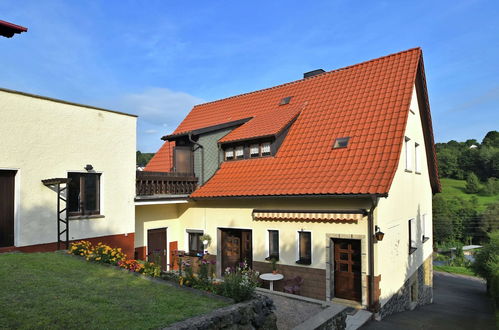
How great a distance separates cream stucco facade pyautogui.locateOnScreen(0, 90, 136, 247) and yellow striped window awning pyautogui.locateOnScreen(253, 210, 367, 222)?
17.0 feet

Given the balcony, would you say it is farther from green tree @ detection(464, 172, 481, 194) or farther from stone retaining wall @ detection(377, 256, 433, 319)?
green tree @ detection(464, 172, 481, 194)

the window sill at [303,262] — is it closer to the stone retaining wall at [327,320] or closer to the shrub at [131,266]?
the stone retaining wall at [327,320]

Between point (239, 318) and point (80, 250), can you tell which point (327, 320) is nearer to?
→ point (239, 318)

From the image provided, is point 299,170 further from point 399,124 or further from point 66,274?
point 66,274

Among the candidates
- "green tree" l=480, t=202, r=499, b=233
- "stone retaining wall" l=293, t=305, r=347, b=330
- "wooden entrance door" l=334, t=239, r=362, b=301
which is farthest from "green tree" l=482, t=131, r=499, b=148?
"stone retaining wall" l=293, t=305, r=347, b=330

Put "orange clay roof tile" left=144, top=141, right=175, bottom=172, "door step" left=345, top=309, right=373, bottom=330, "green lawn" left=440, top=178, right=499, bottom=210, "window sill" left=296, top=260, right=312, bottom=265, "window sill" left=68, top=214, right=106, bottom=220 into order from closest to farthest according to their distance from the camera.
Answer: "door step" left=345, top=309, right=373, bottom=330
"window sill" left=68, top=214, right=106, bottom=220
"window sill" left=296, top=260, right=312, bottom=265
"orange clay roof tile" left=144, top=141, right=175, bottom=172
"green lawn" left=440, top=178, right=499, bottom=210

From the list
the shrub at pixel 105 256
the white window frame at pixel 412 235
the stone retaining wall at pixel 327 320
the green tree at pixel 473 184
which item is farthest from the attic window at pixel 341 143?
the green tree at pixel 473 184

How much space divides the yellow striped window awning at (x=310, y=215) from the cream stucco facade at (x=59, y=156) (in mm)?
5173

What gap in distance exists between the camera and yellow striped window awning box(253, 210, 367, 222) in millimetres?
10750

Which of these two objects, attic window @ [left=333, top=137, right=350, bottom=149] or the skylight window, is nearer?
attic window @ [left=333, top=137, right=350, bottom=149]

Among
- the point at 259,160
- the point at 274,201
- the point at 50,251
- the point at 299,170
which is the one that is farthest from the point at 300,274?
the point at 50,251

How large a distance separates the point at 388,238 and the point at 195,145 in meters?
9.83

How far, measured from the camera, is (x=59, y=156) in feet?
36.2

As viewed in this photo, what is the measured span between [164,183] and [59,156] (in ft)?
15.2
